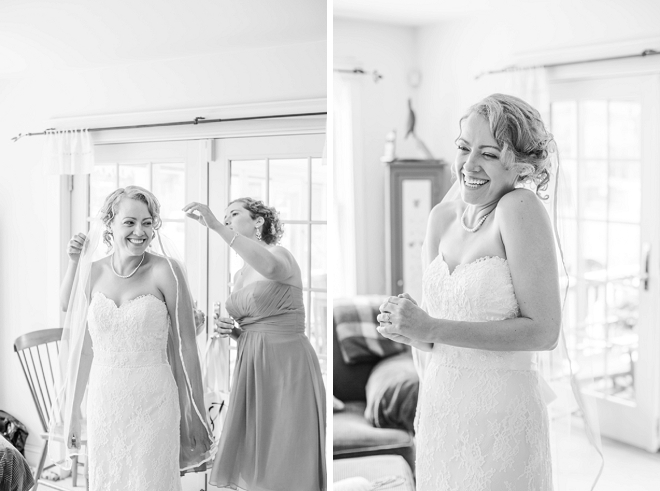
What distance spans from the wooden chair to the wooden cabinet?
5.98 ft

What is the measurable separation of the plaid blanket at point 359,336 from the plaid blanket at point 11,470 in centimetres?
129

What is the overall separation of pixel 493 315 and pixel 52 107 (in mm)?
1814

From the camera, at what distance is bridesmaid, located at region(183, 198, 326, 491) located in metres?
1.90

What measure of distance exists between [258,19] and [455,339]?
1.25 m

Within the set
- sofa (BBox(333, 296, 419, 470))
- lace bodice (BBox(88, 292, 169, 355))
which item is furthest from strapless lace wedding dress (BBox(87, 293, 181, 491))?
sofa (BBox(333, 296, 419, 470))

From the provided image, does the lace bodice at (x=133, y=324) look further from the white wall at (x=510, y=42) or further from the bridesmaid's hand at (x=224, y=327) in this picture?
the white wall at (x=510, y=42)

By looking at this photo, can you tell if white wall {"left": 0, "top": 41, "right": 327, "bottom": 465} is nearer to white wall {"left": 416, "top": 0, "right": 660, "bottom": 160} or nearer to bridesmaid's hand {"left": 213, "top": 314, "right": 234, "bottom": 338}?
bridesmaid's hand {"left": 213, "top": 314, "right": 234, "bottom": 338}

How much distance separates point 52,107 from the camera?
2.29 m

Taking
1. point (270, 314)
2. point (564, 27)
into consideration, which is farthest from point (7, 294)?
point (564, 27)

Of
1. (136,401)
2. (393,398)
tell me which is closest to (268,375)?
(136,401)

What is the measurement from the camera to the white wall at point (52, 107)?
1.94 metres

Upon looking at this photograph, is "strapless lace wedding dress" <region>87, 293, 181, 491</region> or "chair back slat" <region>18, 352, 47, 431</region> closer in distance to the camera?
"strapless lace wedding dress" <region>87, 293, 181, 491</region>

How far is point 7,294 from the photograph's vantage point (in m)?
2.45

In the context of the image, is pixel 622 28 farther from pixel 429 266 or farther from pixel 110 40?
pixel 110 40
